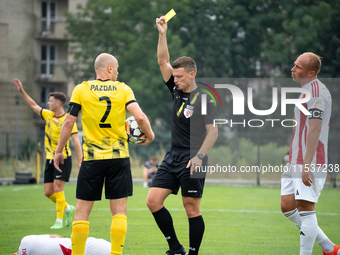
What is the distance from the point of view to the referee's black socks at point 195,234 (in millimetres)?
5352

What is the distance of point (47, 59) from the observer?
4172 centimetres

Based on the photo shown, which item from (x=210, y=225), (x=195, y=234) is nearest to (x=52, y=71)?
(x=210, y=225)

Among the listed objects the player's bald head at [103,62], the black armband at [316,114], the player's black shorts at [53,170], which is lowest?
the player's black shorts at [53,170]

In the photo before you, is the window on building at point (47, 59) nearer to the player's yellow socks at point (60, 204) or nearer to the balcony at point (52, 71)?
the balcony at point (52, 71)

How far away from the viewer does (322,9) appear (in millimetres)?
32531

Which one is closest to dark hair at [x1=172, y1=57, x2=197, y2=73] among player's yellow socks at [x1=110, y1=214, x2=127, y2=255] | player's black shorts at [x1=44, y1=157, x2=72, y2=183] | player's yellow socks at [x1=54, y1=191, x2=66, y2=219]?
player's yellow socks at [x1=110, y1=214, x2=127, y2=255]

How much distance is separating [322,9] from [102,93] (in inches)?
1231

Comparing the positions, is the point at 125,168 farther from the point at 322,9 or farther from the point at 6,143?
the point at 322,9

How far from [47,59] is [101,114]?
127 ft

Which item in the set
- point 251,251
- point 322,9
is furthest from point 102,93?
point 322,9

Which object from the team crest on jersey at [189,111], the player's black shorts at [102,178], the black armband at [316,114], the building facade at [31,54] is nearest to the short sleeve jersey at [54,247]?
the player's black shorts at [102,178]

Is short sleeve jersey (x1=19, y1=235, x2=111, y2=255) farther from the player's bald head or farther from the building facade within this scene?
the building facade

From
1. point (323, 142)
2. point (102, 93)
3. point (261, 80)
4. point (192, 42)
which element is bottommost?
point (323, 142)

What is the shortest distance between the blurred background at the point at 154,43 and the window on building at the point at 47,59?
10 cm
